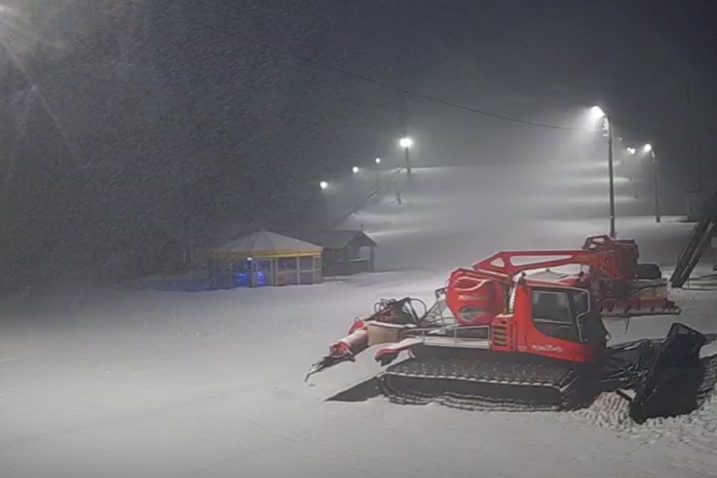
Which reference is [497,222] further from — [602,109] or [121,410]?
[121,410]

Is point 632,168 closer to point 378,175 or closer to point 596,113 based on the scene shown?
point 378,175

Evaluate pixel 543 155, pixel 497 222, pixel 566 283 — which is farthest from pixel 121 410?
pixel 543 155

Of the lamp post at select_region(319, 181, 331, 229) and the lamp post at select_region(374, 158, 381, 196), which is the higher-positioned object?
the lamp post at select_region(374, 158, 381, 196)

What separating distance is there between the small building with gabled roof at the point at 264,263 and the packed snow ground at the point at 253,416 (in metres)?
6.71

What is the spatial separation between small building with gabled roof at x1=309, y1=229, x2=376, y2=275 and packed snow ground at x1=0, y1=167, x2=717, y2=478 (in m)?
12.3

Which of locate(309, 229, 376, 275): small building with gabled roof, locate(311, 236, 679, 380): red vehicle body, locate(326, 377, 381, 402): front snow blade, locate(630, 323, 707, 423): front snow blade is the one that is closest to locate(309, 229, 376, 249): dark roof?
locate(309, 229, 376, 275): small building with gabled roof

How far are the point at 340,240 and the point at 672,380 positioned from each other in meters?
31.5

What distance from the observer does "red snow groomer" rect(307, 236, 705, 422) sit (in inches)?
489

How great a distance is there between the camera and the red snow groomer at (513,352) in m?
12.4

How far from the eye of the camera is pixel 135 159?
184 ft

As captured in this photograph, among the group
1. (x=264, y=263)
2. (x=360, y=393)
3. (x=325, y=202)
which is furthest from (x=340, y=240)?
(x=360, y=393)

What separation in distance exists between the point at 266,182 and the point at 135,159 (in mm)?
13679

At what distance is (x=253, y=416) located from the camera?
12547mm

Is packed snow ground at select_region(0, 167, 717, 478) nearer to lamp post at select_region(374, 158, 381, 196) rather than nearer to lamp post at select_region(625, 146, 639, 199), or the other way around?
lamp post at select_region(374, 158, 381, 196)
